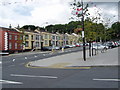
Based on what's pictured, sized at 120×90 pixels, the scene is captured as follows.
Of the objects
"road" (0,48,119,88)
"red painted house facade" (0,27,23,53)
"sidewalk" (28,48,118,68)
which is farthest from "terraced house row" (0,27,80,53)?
"road" (0,48,119,88)

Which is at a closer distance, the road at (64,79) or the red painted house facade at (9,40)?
the road at (64,79)

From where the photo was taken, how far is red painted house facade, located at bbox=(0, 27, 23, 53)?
145 feet

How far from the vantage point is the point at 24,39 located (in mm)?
48594

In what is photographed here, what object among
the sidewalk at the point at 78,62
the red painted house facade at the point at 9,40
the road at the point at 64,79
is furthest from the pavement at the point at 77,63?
the red painted house facade at the point at 9,40

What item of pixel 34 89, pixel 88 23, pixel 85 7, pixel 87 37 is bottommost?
pixel 34 89

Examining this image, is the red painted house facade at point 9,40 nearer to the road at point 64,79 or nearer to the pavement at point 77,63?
the pavement at point 77,63

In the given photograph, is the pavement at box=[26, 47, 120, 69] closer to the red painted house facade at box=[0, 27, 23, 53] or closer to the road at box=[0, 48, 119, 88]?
the road at box=[0, 48, 119, 88]

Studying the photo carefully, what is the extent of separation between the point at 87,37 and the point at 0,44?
3101cm

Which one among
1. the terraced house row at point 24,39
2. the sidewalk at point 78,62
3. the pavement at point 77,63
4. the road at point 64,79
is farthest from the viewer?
the terraced house row at point 24,39

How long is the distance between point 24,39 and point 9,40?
428 centimetres

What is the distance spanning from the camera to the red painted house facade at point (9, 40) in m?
44.2

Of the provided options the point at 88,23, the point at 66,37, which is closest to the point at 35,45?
the point at 66,37

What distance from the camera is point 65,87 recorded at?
22.5ft

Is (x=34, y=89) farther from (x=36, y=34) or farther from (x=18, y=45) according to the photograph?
(x=36, y=34)
